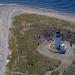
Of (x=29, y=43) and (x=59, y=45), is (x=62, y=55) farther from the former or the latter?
(x=29, y=43)

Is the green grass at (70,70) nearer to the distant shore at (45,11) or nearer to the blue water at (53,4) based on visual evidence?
the distant shore at (45,11)

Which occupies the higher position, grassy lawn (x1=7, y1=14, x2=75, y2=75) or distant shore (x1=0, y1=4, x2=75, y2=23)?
distant shore (x1=0, y1=4, x2=75, y2=23)

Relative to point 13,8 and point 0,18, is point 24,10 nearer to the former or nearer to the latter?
point 13,8

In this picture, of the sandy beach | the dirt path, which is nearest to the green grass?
the dirt path

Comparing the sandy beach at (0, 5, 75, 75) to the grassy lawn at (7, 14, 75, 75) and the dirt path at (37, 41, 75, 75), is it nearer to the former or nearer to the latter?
the grassy lawn at (7, 14, 75, 75)

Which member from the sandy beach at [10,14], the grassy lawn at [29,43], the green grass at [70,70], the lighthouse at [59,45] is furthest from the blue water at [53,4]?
the green grass at [70,70]
